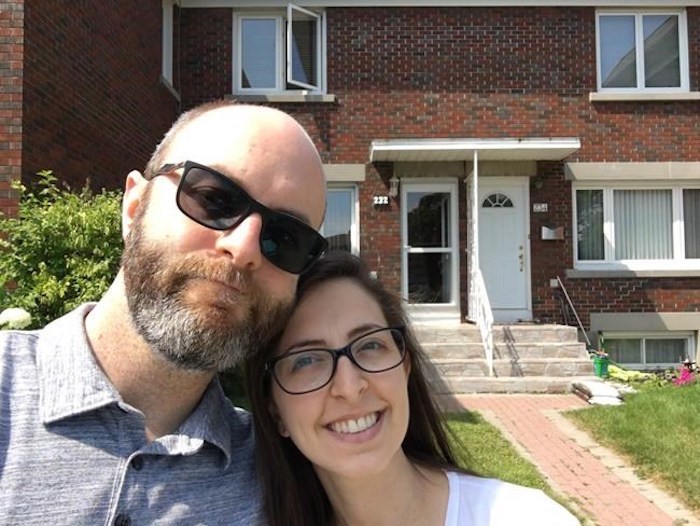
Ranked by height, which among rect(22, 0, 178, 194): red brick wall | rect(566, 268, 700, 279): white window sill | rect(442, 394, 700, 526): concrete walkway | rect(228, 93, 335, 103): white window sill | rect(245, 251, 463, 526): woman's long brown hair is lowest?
rect(442, 394, 700, 526): concrete walkway

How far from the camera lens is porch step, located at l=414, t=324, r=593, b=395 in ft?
29.7

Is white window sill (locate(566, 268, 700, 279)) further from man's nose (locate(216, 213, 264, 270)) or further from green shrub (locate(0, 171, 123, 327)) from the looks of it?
man's nose (locate(216, 213, 264, 270))

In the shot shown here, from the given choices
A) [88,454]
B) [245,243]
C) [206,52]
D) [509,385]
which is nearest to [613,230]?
[509,385]

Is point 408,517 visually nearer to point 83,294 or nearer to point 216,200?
point 216,200

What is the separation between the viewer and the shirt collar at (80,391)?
4.50 ft

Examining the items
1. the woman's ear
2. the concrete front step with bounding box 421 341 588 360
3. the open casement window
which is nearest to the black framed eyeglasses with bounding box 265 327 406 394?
the woman's ear

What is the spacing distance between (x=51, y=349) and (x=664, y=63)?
12913 mm

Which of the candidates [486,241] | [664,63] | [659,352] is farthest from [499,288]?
[664,63]

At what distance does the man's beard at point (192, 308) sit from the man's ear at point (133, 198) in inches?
4.7

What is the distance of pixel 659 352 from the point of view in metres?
11.5

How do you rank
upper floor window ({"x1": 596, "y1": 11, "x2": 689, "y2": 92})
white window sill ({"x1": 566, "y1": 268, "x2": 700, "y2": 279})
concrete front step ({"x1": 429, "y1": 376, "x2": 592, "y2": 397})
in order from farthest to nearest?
upper floor window ({"x1": 596, "y1": 11, "x2": 689, "y2": 92}) → white window sill ({"x1": 566, "y1": 268, "x2": 700, "y2": 279}) → concrete front step ({"x1": 429, "y1": 376, "x2": 592, "y2": 397})

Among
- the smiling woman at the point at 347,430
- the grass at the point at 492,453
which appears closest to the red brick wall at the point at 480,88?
the grass at the point at 492,453

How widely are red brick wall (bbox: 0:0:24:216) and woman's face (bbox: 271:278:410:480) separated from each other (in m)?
5.50

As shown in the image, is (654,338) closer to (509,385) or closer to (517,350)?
(517,350)
